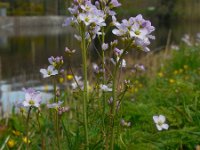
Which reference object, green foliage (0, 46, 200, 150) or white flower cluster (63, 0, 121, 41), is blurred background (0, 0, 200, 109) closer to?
green foliage (0, 46, 200, 150)

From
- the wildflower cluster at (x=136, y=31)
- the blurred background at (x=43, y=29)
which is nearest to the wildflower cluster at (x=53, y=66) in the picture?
the wildflower cluster at (x=136, y=31)

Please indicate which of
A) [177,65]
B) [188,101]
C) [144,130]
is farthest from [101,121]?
[177,65]

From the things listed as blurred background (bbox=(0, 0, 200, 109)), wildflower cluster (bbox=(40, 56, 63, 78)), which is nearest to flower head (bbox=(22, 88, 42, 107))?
wildflower cluster (bbox=(40, 56, 63, 78))

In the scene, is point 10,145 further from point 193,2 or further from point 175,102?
point 193,2

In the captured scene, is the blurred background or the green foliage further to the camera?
the blurred background

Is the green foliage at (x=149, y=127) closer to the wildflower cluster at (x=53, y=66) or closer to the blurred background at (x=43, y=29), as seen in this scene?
the wildflower cluster at (x=53, y=66)

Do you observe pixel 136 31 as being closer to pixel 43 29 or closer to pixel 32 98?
pixel 32 98

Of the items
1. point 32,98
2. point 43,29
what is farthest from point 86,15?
point 43,29

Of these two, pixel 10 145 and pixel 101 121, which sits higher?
pixel 101 121
